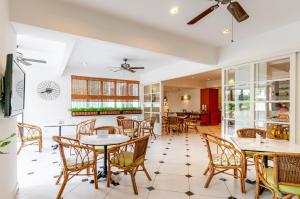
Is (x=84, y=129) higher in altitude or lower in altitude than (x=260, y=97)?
lower

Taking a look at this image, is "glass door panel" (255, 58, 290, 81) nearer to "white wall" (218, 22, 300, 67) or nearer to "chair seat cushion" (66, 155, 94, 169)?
"white wall" (218, 22, 300, 67)

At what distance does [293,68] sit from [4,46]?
4733 mm

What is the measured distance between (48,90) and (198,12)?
254 inches

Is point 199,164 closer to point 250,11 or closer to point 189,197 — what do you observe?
point 189,197

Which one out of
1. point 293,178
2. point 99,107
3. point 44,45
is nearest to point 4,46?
point 44,45

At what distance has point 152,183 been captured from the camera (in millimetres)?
2967

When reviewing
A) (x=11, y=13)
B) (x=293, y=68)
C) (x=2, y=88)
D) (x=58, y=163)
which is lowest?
(x=58, y=163)

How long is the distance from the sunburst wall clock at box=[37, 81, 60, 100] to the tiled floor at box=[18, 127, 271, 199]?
3089 millimetres

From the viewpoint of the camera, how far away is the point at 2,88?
5.97ft

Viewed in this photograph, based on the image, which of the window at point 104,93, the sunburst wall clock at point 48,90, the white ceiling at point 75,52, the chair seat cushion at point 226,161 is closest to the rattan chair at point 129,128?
the white ceiling at point 75,52

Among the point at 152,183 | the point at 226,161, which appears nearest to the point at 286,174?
the point at 226,161

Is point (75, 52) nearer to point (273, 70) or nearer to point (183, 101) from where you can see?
point (273, 70)

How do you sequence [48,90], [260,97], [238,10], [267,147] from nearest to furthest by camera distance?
[238,10] < [267,147] < [260,97] < [48,90]

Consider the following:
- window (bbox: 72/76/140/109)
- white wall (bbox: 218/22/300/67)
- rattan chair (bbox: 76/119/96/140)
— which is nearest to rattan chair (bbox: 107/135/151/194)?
rattan chair (bbox: 76/119/96/140)
